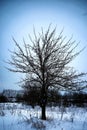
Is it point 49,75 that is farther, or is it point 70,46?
point 70,46

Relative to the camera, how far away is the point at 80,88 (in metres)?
9.26

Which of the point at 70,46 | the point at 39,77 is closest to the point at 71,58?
the point at 70,46

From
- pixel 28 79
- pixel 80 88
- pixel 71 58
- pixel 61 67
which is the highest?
pixel 71 58

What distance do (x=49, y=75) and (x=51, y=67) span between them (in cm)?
56

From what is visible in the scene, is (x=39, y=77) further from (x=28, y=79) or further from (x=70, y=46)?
(x=70, y=46)

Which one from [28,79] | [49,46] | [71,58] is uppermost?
[49,46]

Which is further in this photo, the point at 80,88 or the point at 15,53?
the point at 15,53

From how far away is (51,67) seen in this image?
961 centimetres

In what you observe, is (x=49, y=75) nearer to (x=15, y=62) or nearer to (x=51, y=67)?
(x=51, y=67)

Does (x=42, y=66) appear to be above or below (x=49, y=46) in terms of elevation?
below

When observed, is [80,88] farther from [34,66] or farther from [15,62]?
[15,62]

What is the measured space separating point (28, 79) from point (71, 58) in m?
3.04

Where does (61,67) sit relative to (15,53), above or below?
below

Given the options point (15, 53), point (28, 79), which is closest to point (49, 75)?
point (28, 79)
